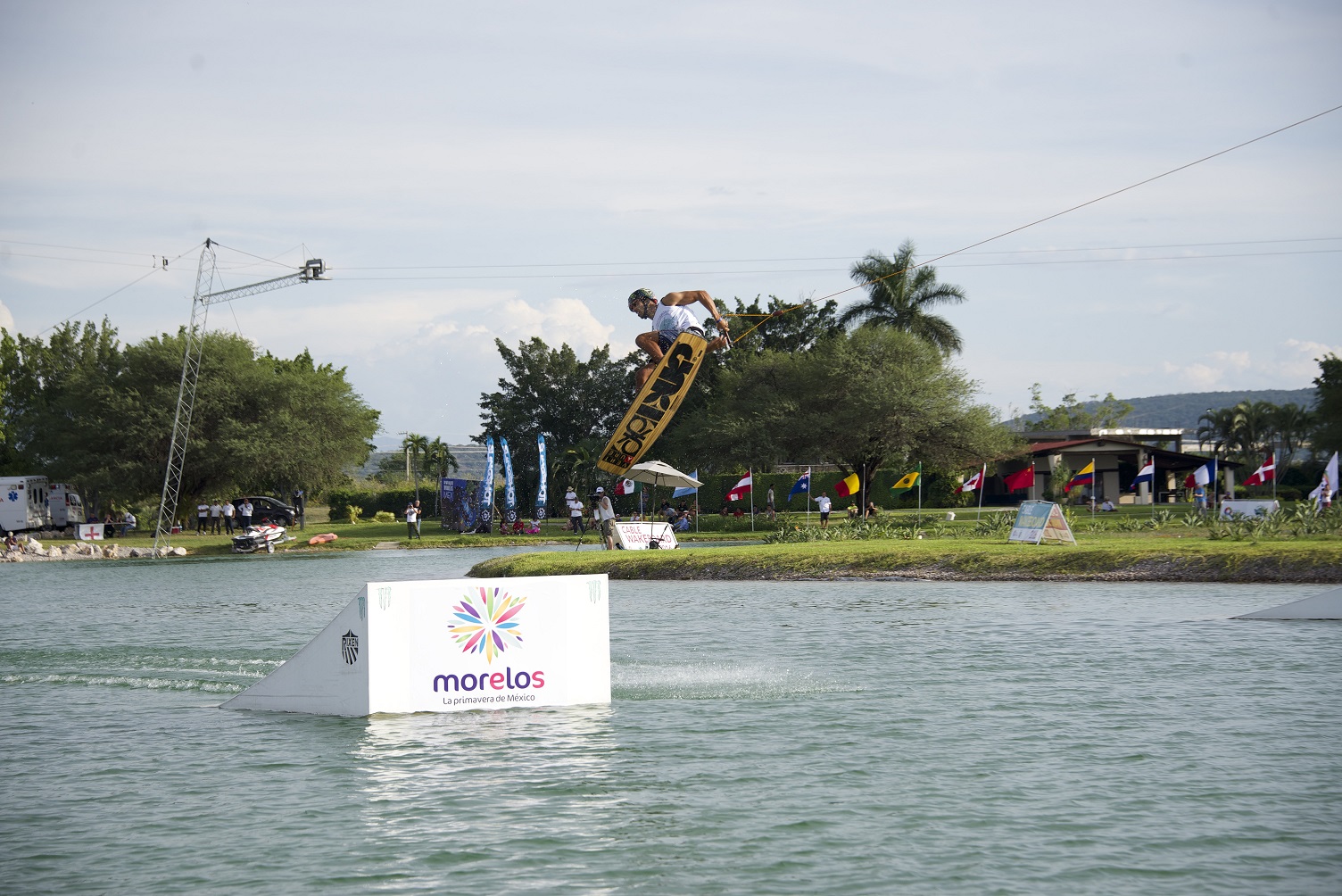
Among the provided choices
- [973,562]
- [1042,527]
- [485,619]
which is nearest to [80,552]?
[973,562]

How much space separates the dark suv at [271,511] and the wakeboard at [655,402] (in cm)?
5224

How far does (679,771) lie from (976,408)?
51.8 m

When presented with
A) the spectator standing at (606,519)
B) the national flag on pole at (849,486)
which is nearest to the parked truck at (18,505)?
the spectator standing at (606,519)

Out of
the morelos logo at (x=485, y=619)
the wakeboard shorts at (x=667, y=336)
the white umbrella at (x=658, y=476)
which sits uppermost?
the wakeboard shorts at (x=667, y=336)

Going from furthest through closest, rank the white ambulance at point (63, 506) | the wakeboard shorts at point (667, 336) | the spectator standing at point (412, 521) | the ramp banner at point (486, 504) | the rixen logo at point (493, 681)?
the white ambulance at point (63, 506)
the ramp banner at point (486, 504)
the spectator standing at point (412, 521)
the wakeboard shorts at point (667, 336)
the rixen logo at point (493, 681)

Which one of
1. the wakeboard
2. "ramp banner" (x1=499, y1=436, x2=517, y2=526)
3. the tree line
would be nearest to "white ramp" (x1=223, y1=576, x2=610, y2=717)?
the wakeboard

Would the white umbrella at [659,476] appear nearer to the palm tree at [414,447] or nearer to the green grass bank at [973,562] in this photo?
the green grass bank at [973,562]

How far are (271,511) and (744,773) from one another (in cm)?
6082

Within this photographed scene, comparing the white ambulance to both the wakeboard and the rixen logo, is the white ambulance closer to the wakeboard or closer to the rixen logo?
the wakeboard

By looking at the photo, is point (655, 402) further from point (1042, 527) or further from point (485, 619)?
point (1042, 527)

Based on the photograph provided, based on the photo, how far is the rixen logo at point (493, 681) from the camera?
39.8ft

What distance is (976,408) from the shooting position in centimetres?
5928

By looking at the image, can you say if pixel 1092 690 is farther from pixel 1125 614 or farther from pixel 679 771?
pixel 1125 614

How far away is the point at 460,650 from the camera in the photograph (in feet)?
39.8
